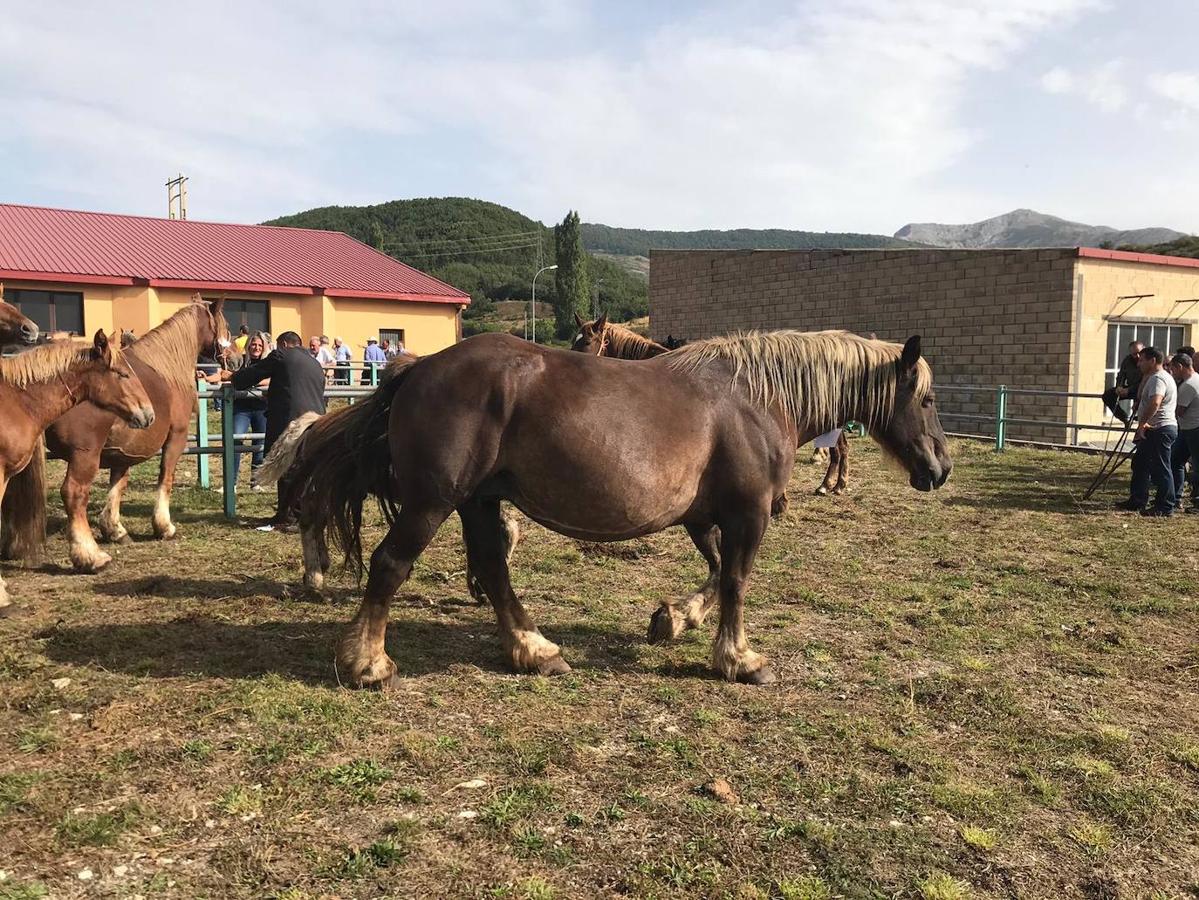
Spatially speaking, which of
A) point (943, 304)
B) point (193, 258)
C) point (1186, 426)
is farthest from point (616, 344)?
Answer: point (193, 258)

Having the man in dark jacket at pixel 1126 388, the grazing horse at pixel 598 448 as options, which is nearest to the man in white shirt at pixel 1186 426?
the man in dark jacket at pixel 1126 388

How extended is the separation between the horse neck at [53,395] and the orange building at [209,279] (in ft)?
62.5

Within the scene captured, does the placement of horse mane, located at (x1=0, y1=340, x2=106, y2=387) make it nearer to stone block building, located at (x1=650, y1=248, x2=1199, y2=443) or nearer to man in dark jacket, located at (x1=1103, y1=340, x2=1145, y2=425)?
man in dark jacket, located at (x1=1103, y1=340, x2=1145, y2=425)

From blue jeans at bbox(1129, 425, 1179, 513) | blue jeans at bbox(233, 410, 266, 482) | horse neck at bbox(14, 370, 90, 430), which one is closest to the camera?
horse neck at bbox(14, 370, 90, 430)

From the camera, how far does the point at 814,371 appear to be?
4.80 meters

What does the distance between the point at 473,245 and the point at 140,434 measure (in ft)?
329

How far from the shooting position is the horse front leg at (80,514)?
6164 millimetres

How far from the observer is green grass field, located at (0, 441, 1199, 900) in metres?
2.77

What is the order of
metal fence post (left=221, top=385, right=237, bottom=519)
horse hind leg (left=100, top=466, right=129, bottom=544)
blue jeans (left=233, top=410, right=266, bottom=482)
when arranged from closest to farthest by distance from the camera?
horse hind leg (left=100, top=466, right=129, bottom=544) < metal fence post (left=221, top=385, right=237, bottom=519) < blue jeans (left=233, top=410, right=266, bottom=482)

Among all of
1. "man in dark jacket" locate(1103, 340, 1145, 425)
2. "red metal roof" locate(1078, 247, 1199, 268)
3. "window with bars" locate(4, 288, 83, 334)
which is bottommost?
"man in dark jacket" locate(1103, 340, 1145, 425)

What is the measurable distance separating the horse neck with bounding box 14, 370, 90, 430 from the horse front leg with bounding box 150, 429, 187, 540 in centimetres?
169

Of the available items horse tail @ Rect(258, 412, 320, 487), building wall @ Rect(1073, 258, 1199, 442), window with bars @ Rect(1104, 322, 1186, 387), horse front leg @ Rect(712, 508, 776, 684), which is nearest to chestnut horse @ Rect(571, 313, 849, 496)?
horse tail @ Rect(258, 412, 320, 487)

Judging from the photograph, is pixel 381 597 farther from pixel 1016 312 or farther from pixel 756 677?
pixel 1016 312

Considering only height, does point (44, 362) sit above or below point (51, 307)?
below
